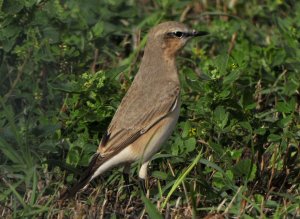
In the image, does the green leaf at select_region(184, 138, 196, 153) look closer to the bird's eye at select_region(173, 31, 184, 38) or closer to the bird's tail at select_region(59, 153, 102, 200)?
the bird's tail at select_region(59, 153, 102, 200)

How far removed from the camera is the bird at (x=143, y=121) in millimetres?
7090

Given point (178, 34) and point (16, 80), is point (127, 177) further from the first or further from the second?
point (16, 80)

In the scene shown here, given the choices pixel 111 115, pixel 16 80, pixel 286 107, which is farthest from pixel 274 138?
pixel 16 80

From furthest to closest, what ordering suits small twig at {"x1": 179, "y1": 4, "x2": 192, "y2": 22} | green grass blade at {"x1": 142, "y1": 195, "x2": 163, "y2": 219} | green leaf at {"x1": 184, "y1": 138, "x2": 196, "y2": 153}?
1. small twig at {"x1": 179, "y1": 4, "x2": 192, "y2": 22}
2. green leaf at {"x1": 184, "y1": 138, "x2": 196, "y2": 153}
3. green grass blade at {"x1": 142, "y1": 195, "x2": 163, "y2": 219}

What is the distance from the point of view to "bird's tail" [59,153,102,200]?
6699 millimetres

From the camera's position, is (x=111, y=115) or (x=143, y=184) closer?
(x=143, y=184)

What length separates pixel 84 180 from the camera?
6.79 meters

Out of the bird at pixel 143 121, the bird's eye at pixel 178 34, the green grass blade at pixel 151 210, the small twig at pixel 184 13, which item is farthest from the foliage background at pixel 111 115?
the small twig at pixel 184 13

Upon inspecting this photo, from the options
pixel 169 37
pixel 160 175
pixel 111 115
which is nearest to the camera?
pixel 160 175

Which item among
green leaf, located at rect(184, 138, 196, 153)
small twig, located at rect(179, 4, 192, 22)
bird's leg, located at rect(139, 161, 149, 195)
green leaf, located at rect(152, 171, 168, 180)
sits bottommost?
small twig, located at rect(179, 4, 192, 22)

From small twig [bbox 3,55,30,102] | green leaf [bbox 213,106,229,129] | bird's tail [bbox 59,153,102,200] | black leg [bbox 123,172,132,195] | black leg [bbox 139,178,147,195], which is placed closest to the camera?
bird's tail [bbox 59,153,102,200]

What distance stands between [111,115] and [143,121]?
18.0 inches

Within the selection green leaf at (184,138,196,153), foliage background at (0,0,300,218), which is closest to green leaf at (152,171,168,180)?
foliage background at (0,0,300,218)

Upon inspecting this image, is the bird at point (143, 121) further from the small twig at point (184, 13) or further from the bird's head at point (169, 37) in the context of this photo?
the small twig at point (184, 13)
